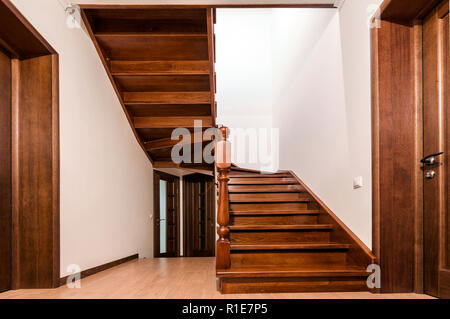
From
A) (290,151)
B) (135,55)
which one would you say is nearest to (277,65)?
(290,151)

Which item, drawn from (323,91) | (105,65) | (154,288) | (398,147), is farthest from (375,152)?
(105,65)

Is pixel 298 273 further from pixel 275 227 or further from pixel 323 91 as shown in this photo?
pixel 323 91

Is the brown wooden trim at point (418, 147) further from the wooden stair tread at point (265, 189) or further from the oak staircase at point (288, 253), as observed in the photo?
the wooden stair tread at point (265, 189)

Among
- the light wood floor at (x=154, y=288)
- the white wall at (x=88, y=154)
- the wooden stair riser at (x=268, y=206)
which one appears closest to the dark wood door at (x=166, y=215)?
the white wall at (x=88, y=154)

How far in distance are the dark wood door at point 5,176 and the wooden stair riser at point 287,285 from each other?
1374 mm

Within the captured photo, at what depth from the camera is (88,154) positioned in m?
3.27

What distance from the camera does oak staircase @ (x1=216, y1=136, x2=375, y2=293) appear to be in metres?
2.35

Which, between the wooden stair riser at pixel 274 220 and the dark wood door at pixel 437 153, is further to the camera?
the wooden stair riser at pixel 274 220

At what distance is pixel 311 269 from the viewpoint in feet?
7.98

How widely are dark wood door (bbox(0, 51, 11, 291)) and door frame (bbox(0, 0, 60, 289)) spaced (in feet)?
0.12

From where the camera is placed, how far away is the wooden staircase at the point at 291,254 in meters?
2.35

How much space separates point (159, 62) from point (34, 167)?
186 centimetres

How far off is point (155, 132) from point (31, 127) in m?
2.57

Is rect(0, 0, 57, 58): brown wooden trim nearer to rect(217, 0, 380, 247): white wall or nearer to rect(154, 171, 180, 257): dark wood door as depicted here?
rect(217, 0, 380, 247): white wall
